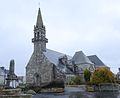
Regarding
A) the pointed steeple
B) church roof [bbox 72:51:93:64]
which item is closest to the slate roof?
church roof [bbox 72:51:93:64]

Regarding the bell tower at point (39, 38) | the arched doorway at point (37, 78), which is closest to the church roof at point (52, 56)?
the bell tower at point (39, 38)

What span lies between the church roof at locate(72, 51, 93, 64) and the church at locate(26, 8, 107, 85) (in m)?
0.37

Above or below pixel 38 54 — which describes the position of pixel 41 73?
below

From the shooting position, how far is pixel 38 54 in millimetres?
68812

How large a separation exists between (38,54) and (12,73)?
38.6 metres

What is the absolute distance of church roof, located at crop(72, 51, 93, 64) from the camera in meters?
75.0

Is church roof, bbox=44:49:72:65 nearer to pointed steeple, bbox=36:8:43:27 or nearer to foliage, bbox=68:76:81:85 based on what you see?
foliage, bbox=68:76:81:85

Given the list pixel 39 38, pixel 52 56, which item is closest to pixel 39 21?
pixel 39 38

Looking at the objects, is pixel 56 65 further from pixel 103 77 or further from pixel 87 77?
pixel 103 77

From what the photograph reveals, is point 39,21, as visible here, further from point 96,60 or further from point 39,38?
point 96,60

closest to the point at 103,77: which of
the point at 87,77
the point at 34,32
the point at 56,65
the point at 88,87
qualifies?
the point at 88,87

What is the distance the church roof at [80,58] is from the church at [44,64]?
0.37 m

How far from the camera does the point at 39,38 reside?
68812mm

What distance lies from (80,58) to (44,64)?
14.2 metres
